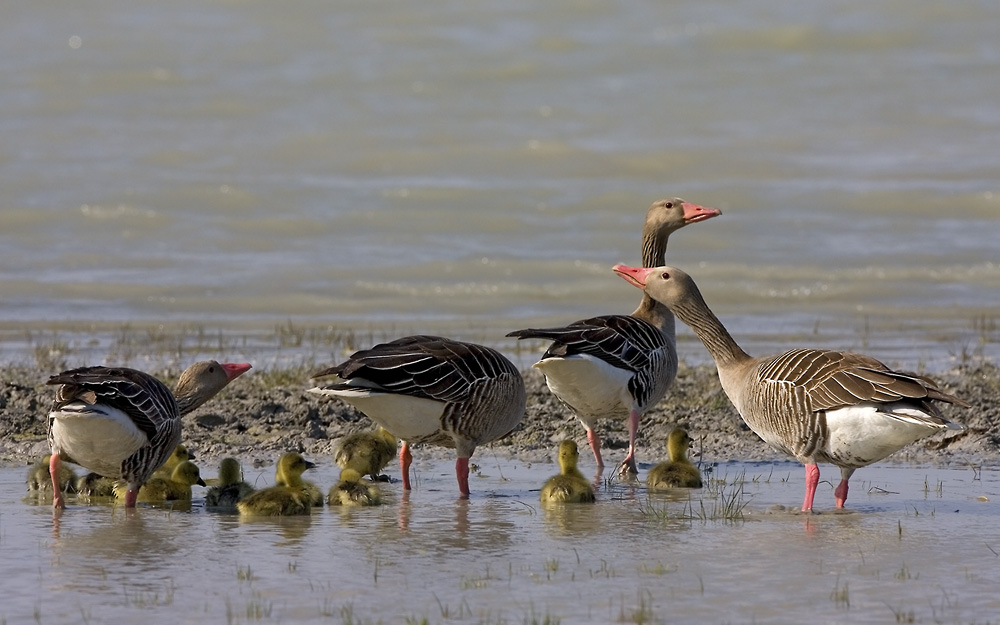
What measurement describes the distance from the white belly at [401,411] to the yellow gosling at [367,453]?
462 millimetres

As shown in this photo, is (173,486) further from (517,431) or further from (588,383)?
(517,431)

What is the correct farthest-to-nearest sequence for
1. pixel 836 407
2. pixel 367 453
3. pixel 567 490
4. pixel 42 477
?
pixel 367 453, pixel 42 477, pixel 567 490, pixel 836 407

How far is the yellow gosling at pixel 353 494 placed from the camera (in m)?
8.20

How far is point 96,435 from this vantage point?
302 inches

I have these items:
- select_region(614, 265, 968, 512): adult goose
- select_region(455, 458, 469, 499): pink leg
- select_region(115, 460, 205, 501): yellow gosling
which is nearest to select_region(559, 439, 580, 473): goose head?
select_region(455, 458, 469, 499): pink leg

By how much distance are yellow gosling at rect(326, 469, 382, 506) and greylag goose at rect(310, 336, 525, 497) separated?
50cm

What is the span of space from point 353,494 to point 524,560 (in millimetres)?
1927

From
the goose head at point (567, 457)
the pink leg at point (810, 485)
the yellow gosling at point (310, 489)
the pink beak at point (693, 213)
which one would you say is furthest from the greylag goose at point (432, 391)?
the pink beak at point (693, 213)

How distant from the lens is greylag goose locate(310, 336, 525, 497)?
8375mm

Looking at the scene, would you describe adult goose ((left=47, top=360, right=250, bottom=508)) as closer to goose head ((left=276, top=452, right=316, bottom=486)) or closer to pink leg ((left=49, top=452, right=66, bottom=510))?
pink leg ((left=49, top=452, right=66, bottom=510))

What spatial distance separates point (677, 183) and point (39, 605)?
24960 mm

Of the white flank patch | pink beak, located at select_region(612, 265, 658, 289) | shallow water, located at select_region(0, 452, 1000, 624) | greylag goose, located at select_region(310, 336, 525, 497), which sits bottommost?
shallow water, located at select_region(0, 452, 1000, 624)

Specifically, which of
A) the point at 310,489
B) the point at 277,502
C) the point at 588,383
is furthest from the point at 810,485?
the point at 277,502

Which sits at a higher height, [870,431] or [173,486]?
[870,431]
